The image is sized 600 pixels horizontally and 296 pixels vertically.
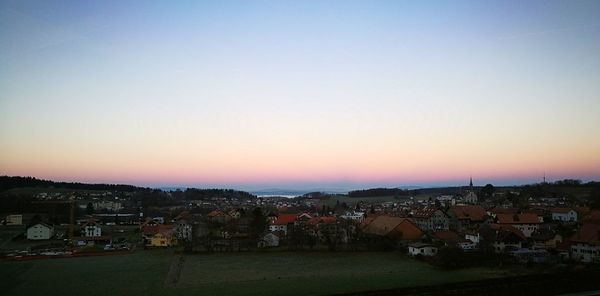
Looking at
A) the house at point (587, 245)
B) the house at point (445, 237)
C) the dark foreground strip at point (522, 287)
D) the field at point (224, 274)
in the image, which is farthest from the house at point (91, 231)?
the house at point (587, 245)

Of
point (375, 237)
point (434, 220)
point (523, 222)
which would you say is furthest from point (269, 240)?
point (523, 222)

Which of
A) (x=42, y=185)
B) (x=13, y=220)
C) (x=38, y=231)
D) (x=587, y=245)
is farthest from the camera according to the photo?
(x=42, y=185)

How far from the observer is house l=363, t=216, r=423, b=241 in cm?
2941

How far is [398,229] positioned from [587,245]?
11.1 metres

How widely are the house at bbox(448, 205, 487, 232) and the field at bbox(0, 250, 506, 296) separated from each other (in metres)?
17.1

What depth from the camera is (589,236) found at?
23.1 m

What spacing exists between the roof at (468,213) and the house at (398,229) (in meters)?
10.7

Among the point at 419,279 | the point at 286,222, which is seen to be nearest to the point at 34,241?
the point at 286,222

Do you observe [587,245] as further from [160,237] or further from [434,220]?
[160,237]

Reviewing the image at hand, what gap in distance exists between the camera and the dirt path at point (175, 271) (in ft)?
59.5

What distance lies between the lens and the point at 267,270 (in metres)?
21.1

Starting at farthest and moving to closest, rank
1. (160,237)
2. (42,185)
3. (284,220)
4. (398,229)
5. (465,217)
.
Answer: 1. (42,185)
2. (284,220)
3. (465,217)
4. (160,237)
5. (398,229)

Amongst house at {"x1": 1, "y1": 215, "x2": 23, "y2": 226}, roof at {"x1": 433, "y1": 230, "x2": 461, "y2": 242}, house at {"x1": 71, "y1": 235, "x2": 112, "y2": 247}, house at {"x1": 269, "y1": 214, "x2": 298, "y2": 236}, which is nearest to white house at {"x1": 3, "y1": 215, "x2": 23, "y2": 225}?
house at {"x1": 1, "y1": 215, "x2": 23, "y2": 226}

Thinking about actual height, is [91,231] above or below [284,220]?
below
